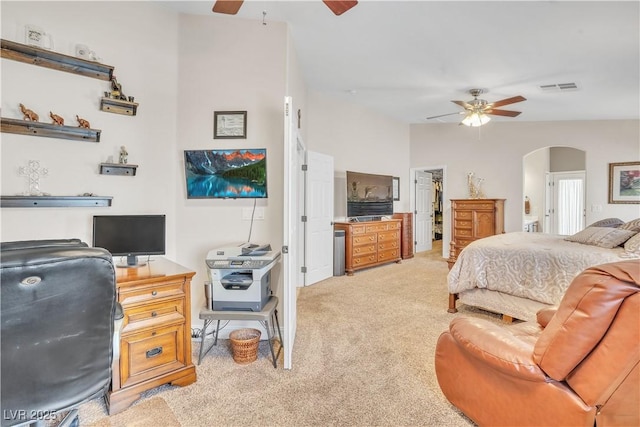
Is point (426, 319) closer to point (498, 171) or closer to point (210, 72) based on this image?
point (210, 72)

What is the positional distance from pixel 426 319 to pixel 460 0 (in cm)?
294

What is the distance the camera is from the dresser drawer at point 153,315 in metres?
1.96

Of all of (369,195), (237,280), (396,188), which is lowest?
(237,280)

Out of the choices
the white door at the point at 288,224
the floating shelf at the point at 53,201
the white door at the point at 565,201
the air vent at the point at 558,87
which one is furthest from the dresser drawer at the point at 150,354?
the white door at the point at 565,201

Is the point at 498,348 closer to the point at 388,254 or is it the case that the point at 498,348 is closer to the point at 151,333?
the point at 151,333

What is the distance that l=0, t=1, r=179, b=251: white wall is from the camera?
221cm

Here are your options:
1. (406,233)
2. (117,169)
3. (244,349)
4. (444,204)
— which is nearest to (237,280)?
(244,349)

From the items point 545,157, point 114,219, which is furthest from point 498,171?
point 114,219

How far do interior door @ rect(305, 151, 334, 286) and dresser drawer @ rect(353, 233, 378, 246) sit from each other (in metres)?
0.51

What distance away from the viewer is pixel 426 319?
130 inches

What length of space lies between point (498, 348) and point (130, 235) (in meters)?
2.39

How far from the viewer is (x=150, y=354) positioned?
203cm

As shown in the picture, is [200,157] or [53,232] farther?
[200,157]

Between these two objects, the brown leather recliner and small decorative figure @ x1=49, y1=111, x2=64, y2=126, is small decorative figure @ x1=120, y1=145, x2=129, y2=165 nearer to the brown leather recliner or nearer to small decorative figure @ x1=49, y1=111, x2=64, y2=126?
small decorative figure @ x1=49, y1=111, x2=64, y2=126
